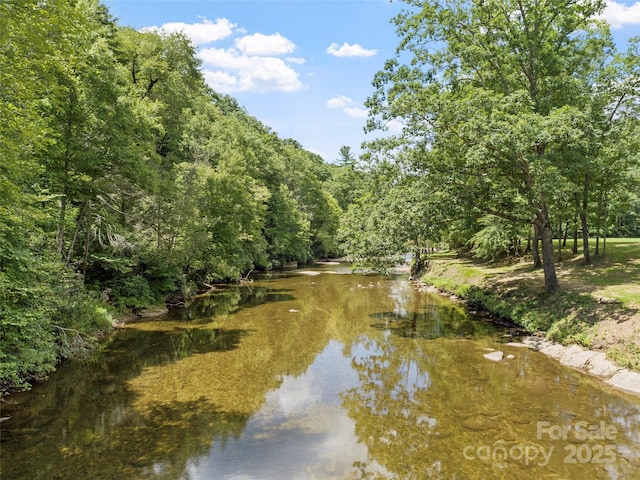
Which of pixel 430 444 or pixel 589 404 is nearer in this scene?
pixel 430 444

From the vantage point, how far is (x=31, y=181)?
46.3 feet

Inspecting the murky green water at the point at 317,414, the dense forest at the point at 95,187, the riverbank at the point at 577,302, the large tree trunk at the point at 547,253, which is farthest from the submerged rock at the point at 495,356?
the dense forest at the point at 95,187

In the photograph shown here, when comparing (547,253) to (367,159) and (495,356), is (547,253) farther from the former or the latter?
(367,159)

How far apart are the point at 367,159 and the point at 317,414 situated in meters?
13.2

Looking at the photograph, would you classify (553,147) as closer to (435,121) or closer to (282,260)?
(435,121)

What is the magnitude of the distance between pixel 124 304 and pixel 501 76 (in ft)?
71.8

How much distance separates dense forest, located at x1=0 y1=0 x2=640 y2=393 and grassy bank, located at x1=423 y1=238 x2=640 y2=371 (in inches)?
56.3

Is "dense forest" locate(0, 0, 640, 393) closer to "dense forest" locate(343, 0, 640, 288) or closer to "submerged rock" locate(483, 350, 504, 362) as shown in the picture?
"dense forest" locate(343, 0, 640, 288)

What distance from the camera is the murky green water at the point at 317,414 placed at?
763cm

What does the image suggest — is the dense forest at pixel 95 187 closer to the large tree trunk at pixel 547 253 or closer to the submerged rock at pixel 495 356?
the submerged rock at pixel 495 356

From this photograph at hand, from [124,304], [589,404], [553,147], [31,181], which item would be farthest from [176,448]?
[553,147]

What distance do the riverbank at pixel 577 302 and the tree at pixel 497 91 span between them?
66.2 inches

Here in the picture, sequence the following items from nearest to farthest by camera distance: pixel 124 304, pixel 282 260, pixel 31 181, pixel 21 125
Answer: pixel 21 125
pixel 31 181
pixel 124 304
pixel 282 260

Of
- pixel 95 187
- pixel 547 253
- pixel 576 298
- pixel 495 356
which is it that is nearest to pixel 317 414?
pixel 495 356
